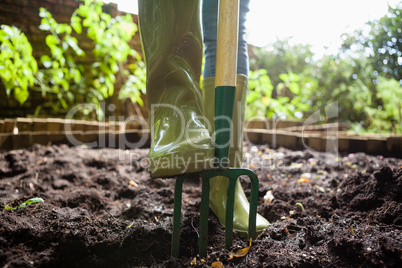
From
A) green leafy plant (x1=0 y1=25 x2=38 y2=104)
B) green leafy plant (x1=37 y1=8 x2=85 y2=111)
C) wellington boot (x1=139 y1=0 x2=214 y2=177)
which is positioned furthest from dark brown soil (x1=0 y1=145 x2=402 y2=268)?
green leafy plant (x1=37 y1=8 x2=85 y2=111)

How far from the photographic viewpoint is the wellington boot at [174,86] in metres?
0.91

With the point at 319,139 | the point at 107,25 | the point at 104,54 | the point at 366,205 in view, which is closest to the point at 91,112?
the point at 104,54

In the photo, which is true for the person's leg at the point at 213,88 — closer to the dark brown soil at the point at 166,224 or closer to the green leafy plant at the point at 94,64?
the dark brown soil at the point at 166,224

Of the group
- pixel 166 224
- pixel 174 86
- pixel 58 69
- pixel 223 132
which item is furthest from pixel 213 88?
pixel 58 69

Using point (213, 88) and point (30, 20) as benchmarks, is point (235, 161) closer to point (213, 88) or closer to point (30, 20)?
point (213, 88)

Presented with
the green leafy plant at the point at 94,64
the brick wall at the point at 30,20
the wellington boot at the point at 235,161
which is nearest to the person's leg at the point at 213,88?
the wellington boot at the point at 235,161

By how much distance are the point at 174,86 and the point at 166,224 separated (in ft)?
1.73

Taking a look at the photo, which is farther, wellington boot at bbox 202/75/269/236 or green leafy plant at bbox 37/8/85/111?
green leafy plant at bbox 37/8/85/111

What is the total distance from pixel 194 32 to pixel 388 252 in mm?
936

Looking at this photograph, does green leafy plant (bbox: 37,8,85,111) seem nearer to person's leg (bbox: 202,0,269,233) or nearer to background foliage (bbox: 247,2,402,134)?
person's leg (bbox: 202,0,269,233)

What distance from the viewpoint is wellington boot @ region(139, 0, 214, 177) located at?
909 millimetres

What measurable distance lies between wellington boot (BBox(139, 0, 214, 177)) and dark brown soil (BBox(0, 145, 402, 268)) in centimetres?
27

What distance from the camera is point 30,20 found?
3348 millimetres

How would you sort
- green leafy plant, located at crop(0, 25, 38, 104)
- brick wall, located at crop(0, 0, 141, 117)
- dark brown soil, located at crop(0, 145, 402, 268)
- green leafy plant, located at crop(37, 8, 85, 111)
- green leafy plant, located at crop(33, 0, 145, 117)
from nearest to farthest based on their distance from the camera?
dark brown soil, located at crop(0, 145, 402, 268)
green leafy plant, located at crop(0, 25, 38, 104)
green leafy plant, located at crop(37, 8, 85, 111)
green leafy plant, located at crop(33, 0, 145, 117)
brick wall, located at crop(0, 0, 141, 117)
